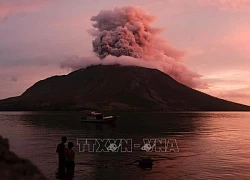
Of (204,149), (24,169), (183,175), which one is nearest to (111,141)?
(204,149)

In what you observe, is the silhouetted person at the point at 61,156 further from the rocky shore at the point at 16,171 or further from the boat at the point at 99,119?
the boat at the point at 99,119

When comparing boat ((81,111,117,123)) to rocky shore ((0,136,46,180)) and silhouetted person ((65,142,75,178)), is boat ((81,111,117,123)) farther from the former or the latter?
rocky shore ((0,136,46,180))

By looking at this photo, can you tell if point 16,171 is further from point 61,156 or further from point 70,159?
point 70,159

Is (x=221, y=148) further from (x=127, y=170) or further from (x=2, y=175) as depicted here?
(x=2, y=175)

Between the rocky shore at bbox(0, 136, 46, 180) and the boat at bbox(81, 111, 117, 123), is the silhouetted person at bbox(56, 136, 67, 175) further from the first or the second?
the boat at bbox(81, 111, 117, 123)

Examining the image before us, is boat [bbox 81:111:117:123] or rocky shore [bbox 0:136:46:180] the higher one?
boat [bbox 81:111:117:123]

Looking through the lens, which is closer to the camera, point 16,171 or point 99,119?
point 16,171

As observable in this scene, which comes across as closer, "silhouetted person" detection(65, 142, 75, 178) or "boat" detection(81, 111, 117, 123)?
"silhouetted person" detection(65, 142, 75, 178)

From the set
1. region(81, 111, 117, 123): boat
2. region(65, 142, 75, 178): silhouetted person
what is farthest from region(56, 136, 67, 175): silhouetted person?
region(81, 111, 117, 123): boat

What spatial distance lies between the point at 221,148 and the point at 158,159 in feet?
66.0

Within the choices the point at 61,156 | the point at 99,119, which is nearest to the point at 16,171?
the point at 61,156

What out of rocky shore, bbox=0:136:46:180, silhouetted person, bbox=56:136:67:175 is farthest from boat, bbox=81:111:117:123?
rocky shore, bbox=0:136:46:180

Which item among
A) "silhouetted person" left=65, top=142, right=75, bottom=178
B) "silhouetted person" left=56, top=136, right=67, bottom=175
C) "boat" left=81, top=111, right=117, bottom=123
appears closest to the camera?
"silhouetted person" left=56, top=136, right=67, bottom=175

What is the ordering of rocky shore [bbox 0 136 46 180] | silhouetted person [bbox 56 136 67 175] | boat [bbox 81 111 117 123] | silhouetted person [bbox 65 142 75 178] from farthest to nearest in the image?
boat [bbox 81 111 117 123]
silhouetted person [bbox 65 142 75 178]
silhouetted person [bbox 56 136 67 175]
rocky shore [bbox 0 136 46 180]
